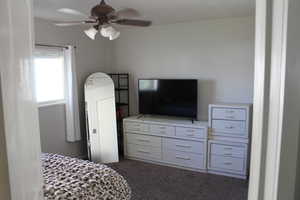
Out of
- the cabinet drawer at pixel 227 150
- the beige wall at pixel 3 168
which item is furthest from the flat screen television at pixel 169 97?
the beige wall at pixel 3 168

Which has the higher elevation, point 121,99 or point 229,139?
point 121,99

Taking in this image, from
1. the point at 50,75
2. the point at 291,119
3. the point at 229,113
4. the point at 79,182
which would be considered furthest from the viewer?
the point at 50,75

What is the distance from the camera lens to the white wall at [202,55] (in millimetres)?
3805

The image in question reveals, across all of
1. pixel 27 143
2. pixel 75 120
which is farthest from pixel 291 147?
pixel 75 120

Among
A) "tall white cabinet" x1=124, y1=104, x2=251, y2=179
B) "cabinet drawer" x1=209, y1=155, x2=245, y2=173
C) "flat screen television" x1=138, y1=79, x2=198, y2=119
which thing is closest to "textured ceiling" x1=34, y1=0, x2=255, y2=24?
"flat screen television" x1=138, y1=79, x2=198, y2=119

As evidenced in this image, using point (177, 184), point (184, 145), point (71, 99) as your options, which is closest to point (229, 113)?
point (184, 145)

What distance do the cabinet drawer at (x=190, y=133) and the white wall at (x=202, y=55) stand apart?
497 millimetres

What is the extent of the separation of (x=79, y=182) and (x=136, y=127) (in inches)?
89.2

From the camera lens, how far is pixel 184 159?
3938 millimetres

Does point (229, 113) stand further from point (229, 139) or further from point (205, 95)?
point (205, 95)

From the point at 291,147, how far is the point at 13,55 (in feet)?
2.27

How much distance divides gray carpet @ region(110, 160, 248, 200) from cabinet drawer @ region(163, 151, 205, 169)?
12 centimetres

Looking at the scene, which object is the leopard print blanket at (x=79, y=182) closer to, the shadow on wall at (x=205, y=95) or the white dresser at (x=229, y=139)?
the white dresser at (x=229, y=139)

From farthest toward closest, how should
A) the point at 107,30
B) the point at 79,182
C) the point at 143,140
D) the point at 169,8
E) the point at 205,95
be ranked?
the point at 143,140, the point at 205,95, the point at 169,8, the point at 107,30, the point at 79,182
